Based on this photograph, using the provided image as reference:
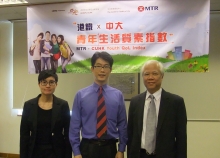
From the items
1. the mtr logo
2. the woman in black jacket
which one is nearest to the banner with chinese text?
the mtr logo

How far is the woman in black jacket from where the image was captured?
1.92 m

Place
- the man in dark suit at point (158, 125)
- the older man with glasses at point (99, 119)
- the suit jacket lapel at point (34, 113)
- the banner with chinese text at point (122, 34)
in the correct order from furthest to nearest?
1. the banner with chinese text at point (122, 34)
2. the suit jacket lapel at point (34, 113)
3. the older man with glasses at point (99, 119)
4. the man in dark suit at point (158, 125)

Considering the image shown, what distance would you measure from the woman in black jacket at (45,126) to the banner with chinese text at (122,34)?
0.61 meters

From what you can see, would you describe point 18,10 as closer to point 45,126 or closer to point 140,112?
point 45,126

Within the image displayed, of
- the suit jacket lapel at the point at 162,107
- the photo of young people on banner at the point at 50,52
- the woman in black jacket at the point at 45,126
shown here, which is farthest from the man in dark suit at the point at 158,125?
the photo of young people on banner at the point at 50,52

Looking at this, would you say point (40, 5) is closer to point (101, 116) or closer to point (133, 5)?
point (133, 5)

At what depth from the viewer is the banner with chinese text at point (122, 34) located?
2.32 metres

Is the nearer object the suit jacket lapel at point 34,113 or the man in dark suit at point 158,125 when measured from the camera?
the man in dark suit at point 158,125

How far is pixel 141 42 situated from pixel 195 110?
1.67m

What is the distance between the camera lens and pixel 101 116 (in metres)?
1.81

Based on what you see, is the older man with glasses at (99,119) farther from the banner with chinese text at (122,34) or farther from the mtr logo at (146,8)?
the mtr logo at (146,8)

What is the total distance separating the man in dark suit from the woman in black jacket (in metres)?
0.66

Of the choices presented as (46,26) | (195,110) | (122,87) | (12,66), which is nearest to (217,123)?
(195,110)

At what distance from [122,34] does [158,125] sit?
3.91 feet
